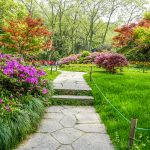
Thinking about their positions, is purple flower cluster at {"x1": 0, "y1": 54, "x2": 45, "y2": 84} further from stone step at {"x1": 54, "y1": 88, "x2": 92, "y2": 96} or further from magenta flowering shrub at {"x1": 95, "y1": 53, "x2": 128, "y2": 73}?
magenta flowering shrub at {"x1": 95, "y1": 53, "x2": 128, "y2": 73}

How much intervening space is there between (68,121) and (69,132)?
559 mm

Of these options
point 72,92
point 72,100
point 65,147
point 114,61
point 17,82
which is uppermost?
point 114,61

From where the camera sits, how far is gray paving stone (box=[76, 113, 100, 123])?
4.44 m

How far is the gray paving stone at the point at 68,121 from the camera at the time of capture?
4237 mm

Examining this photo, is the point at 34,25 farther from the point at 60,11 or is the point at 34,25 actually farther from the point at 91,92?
the point at 60,11

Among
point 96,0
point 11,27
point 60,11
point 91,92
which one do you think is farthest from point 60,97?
point 96,0

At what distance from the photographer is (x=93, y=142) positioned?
3463 mm

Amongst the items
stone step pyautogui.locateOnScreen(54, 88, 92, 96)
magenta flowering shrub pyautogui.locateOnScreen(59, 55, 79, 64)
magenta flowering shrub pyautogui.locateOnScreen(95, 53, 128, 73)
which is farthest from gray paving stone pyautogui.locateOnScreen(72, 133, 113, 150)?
magenta flowering shrub pyautogui.locateOnScreen(59, 55, 79, 64)

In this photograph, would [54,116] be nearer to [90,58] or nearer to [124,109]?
[124,109]

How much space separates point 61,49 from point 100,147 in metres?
28.6

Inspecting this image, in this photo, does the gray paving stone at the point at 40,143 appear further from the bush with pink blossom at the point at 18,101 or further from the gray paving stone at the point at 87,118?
the gray paving stone at the point at 87,118

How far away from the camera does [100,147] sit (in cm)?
330

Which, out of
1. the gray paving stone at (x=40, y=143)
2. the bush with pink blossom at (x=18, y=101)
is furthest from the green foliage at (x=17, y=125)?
the gray paving stone at (x=40, y=143)

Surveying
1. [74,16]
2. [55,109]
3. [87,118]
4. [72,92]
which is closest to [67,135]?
[87,118]
